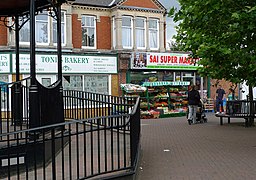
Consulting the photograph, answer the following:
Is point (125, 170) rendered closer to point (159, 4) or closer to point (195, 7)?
point (195, 7)

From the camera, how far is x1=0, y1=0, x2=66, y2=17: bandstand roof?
9180 millimetres

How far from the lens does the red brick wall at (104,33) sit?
2413 centimetres

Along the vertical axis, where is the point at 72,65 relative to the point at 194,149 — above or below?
above

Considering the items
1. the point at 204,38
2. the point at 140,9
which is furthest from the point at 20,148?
the point at 140,9

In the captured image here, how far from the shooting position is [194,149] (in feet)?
34.2

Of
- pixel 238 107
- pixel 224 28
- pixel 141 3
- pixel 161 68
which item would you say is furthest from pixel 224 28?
pixel 141 3

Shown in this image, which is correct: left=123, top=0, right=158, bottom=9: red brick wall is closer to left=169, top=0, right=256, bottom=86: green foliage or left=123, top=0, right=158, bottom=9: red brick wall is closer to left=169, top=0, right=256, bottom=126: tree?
left=169, top=0, right=256, bottom=126: tree

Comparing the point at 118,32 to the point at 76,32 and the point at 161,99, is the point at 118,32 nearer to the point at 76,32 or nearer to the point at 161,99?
the point at 76,32

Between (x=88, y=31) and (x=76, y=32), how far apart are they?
3.04 feet

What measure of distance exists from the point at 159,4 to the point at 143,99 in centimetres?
694

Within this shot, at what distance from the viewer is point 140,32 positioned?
82.7 ft

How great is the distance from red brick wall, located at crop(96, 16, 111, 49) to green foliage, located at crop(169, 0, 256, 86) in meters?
14.2

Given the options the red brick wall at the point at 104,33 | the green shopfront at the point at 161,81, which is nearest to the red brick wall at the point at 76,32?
the red brick wall at the point at 104,33

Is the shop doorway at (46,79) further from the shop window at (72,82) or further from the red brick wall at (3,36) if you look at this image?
the red brick wall at (3,36)
